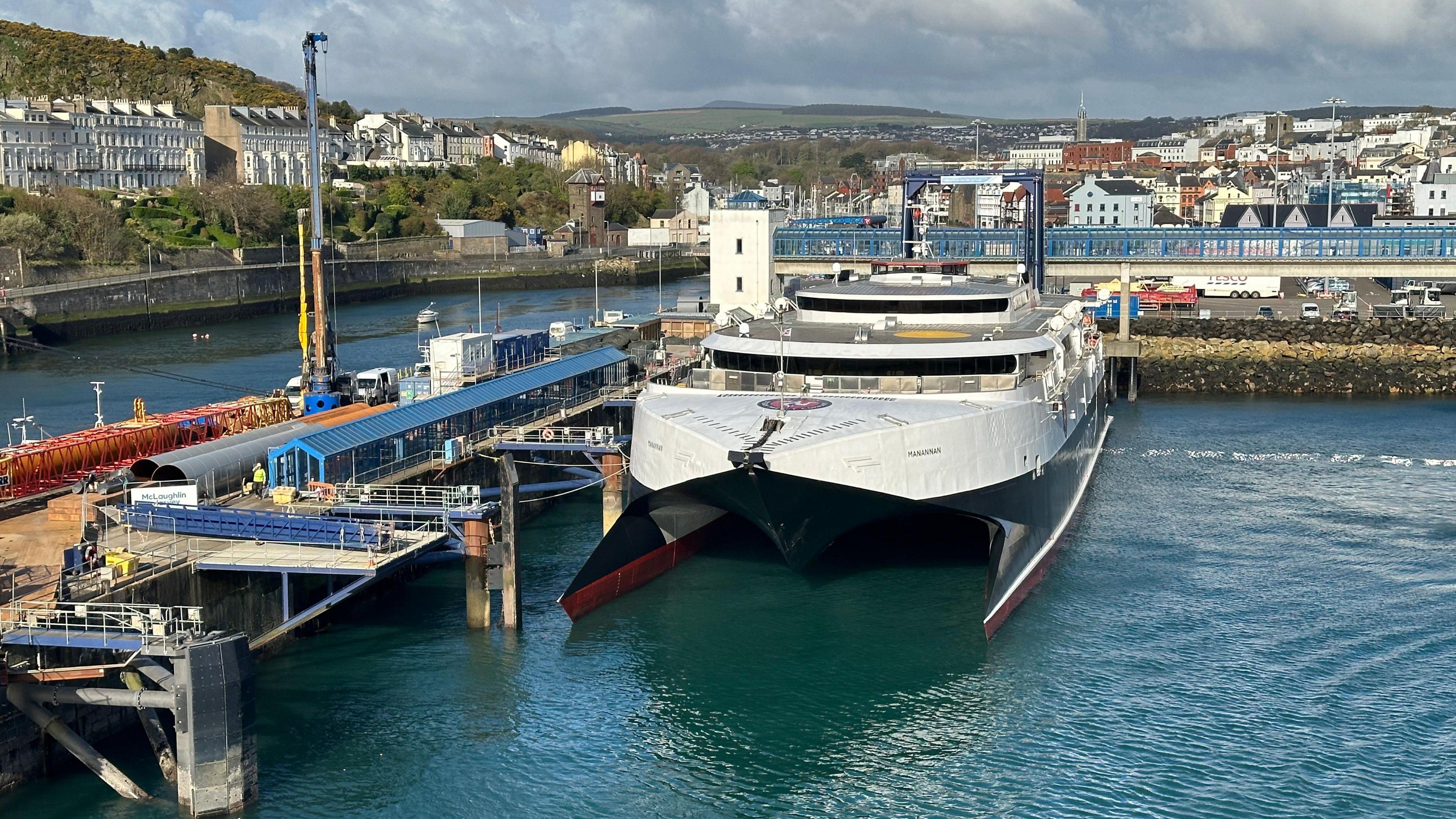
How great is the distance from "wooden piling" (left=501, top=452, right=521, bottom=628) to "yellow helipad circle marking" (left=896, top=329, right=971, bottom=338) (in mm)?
9519

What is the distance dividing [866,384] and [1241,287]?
56184 mm

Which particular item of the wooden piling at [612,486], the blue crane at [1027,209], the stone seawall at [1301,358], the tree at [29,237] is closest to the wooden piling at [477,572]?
the wooden piling at [612,486]

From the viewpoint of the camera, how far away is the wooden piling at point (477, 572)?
1030 inches

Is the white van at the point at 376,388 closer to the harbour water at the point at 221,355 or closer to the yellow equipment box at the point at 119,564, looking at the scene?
the harbour water at the point at 221,355

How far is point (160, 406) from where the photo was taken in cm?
5000

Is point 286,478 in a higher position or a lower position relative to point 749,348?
lower

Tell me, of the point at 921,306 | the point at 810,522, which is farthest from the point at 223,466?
the point at 921,306

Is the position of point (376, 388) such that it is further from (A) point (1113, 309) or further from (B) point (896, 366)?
(A) point (1113, 309)

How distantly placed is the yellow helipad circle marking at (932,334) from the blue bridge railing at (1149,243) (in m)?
26.5

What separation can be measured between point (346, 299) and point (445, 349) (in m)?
57.8

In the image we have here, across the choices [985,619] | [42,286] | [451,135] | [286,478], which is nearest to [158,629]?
[286,478]

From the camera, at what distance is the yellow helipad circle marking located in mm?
31062

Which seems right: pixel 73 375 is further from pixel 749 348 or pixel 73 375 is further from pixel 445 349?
pixel 749 348

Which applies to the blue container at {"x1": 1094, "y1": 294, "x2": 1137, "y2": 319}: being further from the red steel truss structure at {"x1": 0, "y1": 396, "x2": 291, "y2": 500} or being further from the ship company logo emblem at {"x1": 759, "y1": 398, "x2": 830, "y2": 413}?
the red steel truss structure at {"x1": 0, "y1": 396, "x2": 291, "y2": 500}
